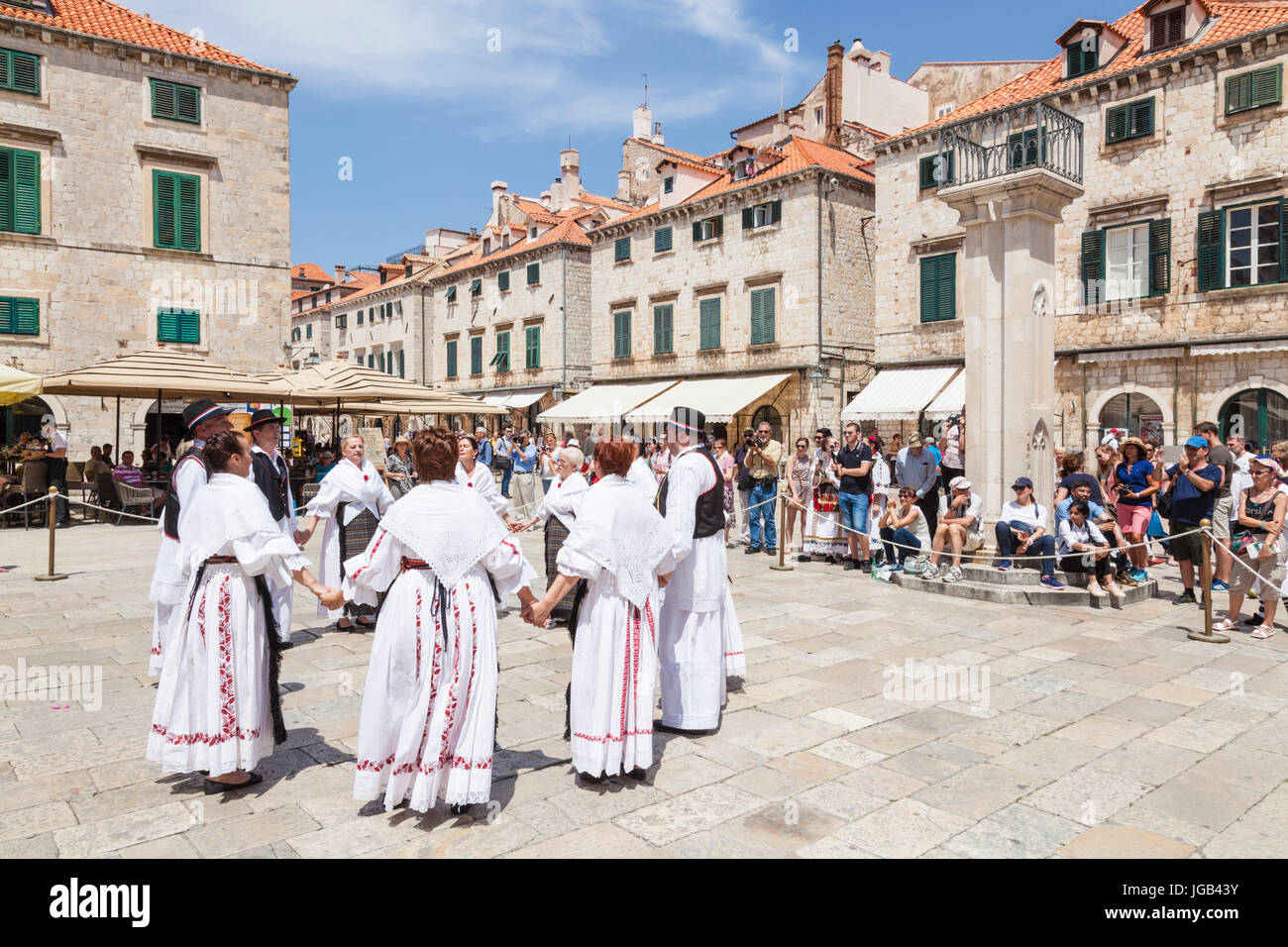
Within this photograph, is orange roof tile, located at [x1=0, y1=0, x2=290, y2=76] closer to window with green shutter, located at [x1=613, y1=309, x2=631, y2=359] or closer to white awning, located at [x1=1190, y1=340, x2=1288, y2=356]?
window with green shutter, located at [x1=613, y1=309, x2=631, y2=359]

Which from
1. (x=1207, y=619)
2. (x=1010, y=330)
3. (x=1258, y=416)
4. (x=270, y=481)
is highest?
(x=1010, y=330)

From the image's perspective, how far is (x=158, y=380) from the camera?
14219 mm

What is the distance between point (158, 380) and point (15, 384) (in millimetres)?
2134

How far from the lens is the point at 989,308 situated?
987cm

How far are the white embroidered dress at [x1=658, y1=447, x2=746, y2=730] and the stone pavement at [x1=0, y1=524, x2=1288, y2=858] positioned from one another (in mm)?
244

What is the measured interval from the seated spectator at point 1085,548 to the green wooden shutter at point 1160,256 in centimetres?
1333

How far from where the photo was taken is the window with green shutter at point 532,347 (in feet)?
123

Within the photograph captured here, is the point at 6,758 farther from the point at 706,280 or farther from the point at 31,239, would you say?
the point at 706,280

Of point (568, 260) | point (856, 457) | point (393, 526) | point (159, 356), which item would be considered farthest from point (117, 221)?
point (393, 526)

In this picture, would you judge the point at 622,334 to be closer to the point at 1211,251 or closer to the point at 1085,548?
the point at 1211,251

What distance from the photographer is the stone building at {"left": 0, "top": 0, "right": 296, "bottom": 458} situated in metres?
20.9

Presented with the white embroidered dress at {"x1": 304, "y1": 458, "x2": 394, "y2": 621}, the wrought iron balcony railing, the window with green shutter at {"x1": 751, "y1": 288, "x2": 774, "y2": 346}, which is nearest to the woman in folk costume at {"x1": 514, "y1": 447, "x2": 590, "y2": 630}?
the white embroidered dress at {"x1": 304, "y1": 458, "x2": 394, "y2": 621}

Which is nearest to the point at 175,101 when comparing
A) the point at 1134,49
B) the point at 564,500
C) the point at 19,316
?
the point at 19,316
